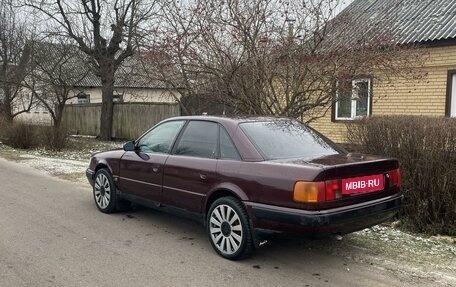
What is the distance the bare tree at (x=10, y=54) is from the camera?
21672mm

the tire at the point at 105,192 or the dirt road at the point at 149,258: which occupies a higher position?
the tire at the point at 105,192

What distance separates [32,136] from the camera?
17.4m

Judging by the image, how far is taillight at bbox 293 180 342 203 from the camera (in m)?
4.16

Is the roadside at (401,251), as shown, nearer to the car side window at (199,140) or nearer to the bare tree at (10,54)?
the car side window at (199,140)

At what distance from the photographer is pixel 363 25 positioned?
28.7ft

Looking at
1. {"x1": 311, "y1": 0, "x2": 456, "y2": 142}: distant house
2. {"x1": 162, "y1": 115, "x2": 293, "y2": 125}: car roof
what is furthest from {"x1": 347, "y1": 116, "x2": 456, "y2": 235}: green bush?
{"x1": 311, "y1": 0, "x2": 456, "y2": 142}: distant house

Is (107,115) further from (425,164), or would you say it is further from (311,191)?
(311,191)

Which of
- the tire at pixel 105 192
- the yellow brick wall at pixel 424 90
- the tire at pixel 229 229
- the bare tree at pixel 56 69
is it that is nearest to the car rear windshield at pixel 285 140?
the tire at pixel 229 229

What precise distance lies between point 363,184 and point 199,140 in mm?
1942

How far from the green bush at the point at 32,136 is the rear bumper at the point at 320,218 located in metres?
13.9

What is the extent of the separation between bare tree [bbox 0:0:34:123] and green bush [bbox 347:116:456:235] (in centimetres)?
1912

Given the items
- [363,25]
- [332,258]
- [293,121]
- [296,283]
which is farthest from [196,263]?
[363,25]

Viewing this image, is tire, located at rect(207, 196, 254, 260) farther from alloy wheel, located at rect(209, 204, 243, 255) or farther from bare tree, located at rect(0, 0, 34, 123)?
bare tree, located at rect(0, 0, 34, 123)

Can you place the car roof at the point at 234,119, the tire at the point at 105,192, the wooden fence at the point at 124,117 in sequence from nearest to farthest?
1. the car roof at the point at 234,119
2. the tire at the point at 105,192
3. the wooden fence at the point at 124,117
